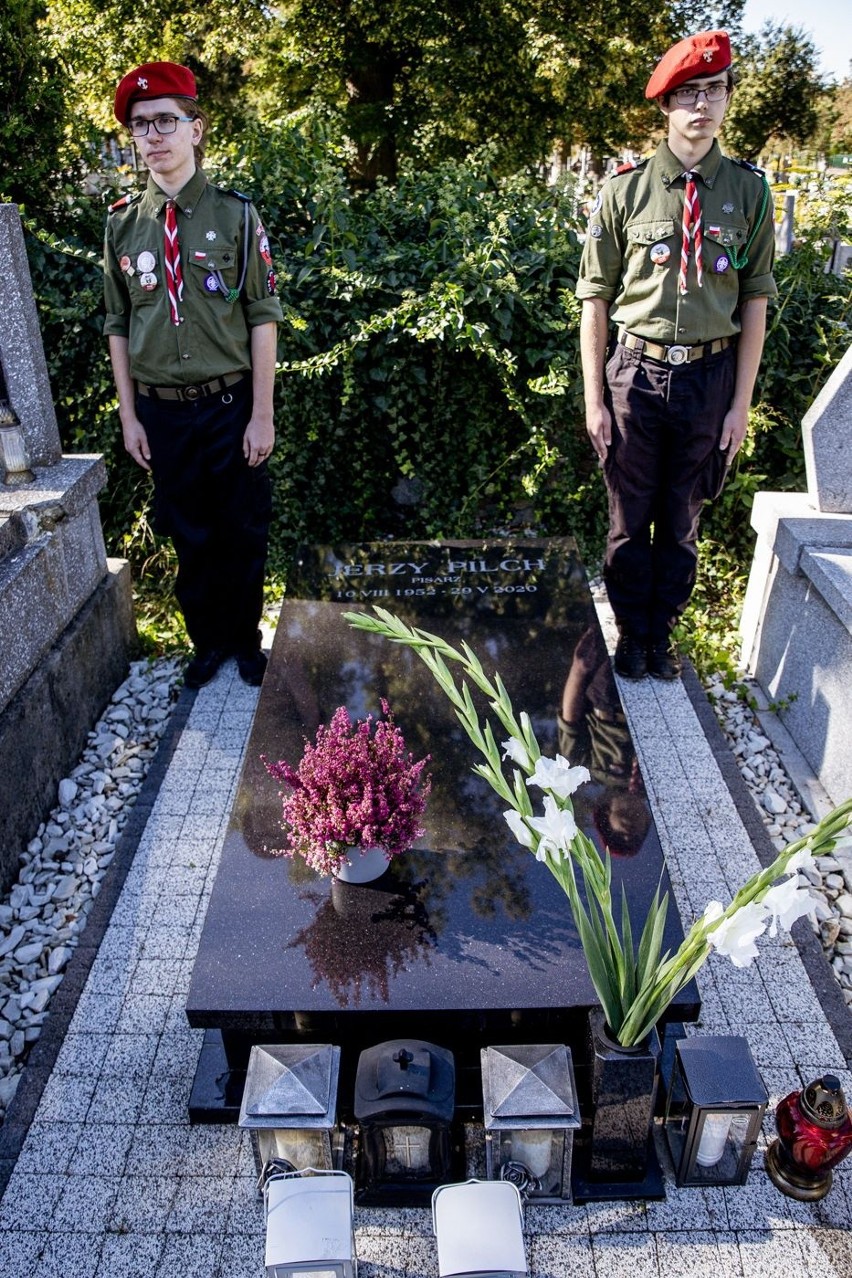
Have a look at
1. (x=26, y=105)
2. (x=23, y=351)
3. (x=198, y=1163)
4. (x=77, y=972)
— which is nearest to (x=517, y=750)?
(x=198, y=1163)

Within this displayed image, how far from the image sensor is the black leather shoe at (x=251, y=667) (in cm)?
415

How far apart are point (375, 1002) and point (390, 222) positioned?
405cm

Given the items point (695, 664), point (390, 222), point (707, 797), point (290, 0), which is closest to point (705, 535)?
point (695, 664)

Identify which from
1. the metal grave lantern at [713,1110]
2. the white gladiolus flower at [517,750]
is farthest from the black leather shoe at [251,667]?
the white gladiolus flower at [517,750]

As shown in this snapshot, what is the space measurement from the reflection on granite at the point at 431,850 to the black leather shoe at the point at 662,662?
1.62 ft

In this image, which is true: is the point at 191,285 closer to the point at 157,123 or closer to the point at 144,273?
the point at 144,273

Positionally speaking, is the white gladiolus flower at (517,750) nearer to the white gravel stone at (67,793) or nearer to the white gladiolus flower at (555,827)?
the white gladiolus flower at (555,827)

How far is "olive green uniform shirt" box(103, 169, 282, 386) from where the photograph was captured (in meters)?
3.50

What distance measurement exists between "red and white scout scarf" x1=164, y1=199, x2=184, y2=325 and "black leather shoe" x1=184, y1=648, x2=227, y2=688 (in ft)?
4.42

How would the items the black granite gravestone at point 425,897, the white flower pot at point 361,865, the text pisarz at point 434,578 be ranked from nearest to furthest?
the black granite gravestone at point 425,897 < the white flower pot at point 361,865 < the text pisarz at point 434,578

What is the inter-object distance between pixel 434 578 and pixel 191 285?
138 centimetres

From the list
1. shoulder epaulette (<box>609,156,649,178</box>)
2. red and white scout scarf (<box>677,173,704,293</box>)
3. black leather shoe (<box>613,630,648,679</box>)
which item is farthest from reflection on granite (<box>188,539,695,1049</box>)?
shoulder epaulette (<box>609,156,649,178</box>)

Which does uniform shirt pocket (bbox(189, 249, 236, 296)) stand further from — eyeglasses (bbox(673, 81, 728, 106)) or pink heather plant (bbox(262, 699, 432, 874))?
pink heather plant (bbox(262, 699, 432, 874))

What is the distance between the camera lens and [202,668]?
4.15m
